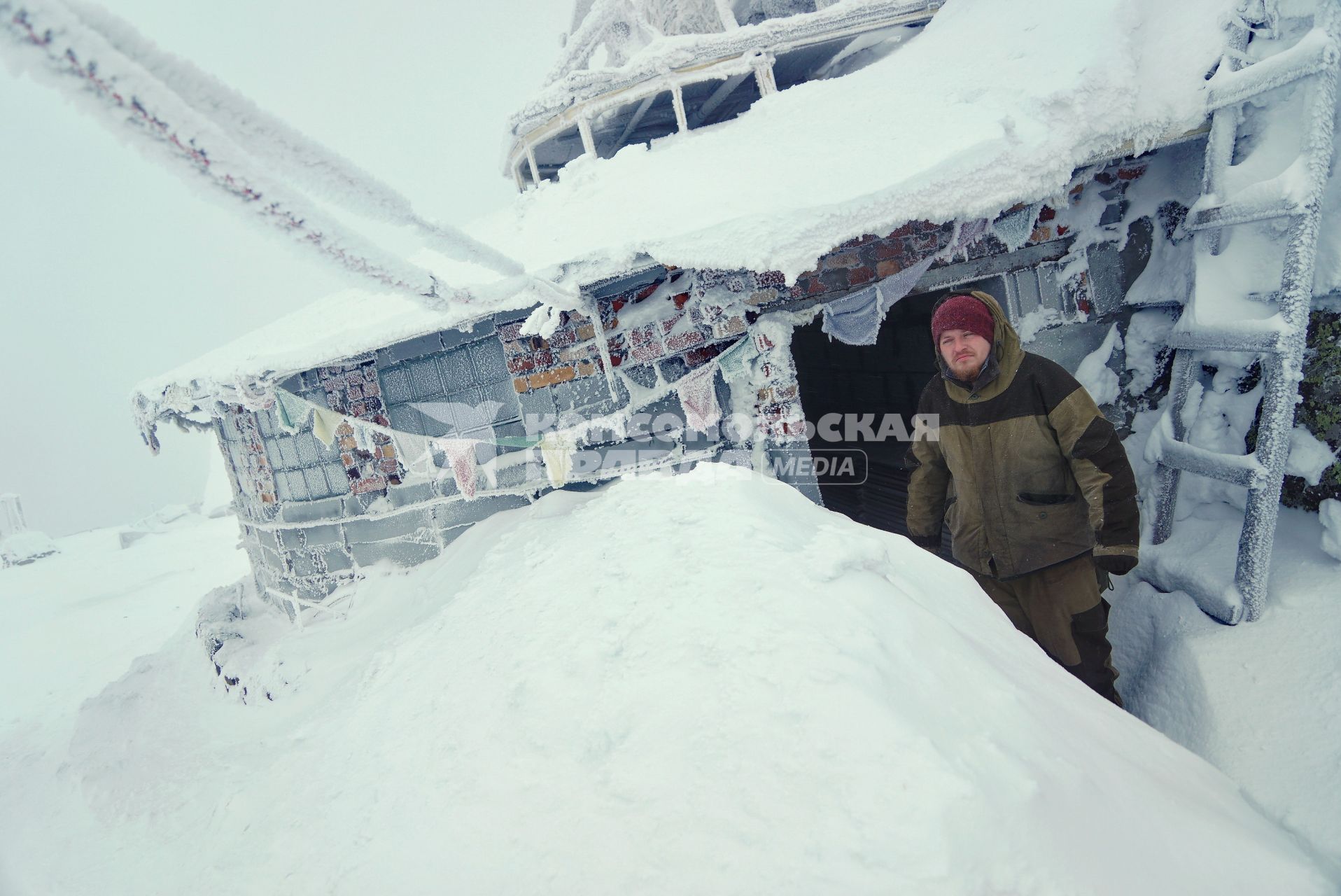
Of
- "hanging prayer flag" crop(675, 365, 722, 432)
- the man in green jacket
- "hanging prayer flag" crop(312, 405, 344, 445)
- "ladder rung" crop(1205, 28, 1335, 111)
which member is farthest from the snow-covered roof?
the man in green jacket

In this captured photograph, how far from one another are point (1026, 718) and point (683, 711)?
32.1 inches

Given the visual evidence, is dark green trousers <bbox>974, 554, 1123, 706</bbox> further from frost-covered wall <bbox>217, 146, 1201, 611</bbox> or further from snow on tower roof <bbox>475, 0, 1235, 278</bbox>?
snow on tower roof <bbox>475, 0, 1235, 278</bbox>

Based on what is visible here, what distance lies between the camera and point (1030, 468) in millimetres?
2422

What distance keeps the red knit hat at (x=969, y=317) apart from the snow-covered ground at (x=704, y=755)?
0.96m

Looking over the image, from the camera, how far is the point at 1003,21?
12.8 ft

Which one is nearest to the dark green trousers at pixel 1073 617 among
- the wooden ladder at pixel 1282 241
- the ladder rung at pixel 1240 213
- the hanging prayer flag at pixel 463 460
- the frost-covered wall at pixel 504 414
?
the wooden ladder at pixel 1282 241

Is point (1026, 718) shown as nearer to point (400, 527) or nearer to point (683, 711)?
point (683, 711)

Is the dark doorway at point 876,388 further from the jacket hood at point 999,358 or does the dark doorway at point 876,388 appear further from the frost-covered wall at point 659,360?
the jacket hood at point 999,358

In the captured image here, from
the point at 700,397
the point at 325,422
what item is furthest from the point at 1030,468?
the point at 325,422

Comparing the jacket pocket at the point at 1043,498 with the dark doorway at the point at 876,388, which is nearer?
the jacket pocket at the point at 1043,498

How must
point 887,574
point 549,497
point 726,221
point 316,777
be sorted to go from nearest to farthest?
point 316,777
point 887,574
point 726,221
point 549,497

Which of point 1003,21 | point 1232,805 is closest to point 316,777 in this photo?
point 1232,805

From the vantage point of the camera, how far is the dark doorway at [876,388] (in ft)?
19.0

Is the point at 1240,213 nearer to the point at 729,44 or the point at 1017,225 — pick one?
the point at 1017,225
